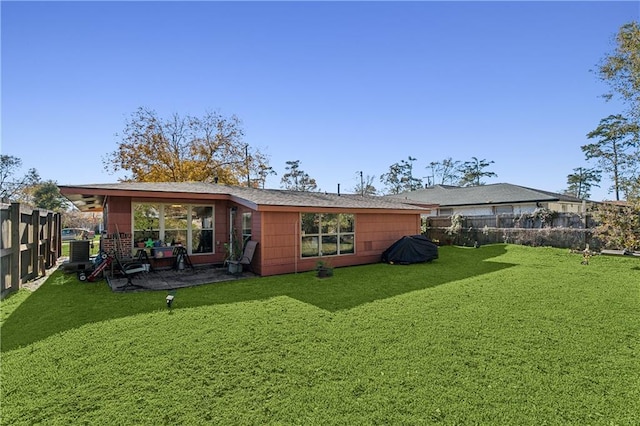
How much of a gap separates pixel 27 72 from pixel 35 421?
36.7 ft

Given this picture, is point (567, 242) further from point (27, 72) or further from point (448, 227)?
point (27, 72)

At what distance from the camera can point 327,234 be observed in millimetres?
9945

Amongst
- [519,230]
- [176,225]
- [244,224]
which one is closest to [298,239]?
[244,224]

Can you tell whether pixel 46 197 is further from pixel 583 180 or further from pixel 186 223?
pixel 583 180

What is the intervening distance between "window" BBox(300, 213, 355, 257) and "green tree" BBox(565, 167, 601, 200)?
44.6 meters

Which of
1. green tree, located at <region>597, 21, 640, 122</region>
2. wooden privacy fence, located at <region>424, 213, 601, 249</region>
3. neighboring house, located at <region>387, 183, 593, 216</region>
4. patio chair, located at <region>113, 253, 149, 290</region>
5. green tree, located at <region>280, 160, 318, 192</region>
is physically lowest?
patio chair, located at <region>113, 253, 149, 290</region>

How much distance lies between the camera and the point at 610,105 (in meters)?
12.3

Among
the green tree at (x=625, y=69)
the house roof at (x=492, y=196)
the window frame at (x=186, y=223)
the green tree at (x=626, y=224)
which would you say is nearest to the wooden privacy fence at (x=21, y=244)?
the window frame at (x=186, y=223)

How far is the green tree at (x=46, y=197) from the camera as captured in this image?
33.3m

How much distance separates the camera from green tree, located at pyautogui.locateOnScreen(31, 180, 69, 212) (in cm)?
3331

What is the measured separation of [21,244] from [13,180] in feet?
114

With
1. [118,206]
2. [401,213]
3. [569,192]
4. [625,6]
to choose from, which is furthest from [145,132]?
[569,192]

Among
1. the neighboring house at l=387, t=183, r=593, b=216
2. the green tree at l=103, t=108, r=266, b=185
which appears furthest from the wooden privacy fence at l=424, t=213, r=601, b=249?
the green tree at l=103, t=108, r=266, b=185

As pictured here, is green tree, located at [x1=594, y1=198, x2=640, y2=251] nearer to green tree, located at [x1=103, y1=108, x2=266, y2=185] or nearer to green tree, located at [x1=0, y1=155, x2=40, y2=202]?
green tree, located at [x1=103, y1=108, x2=266, y2=185]
